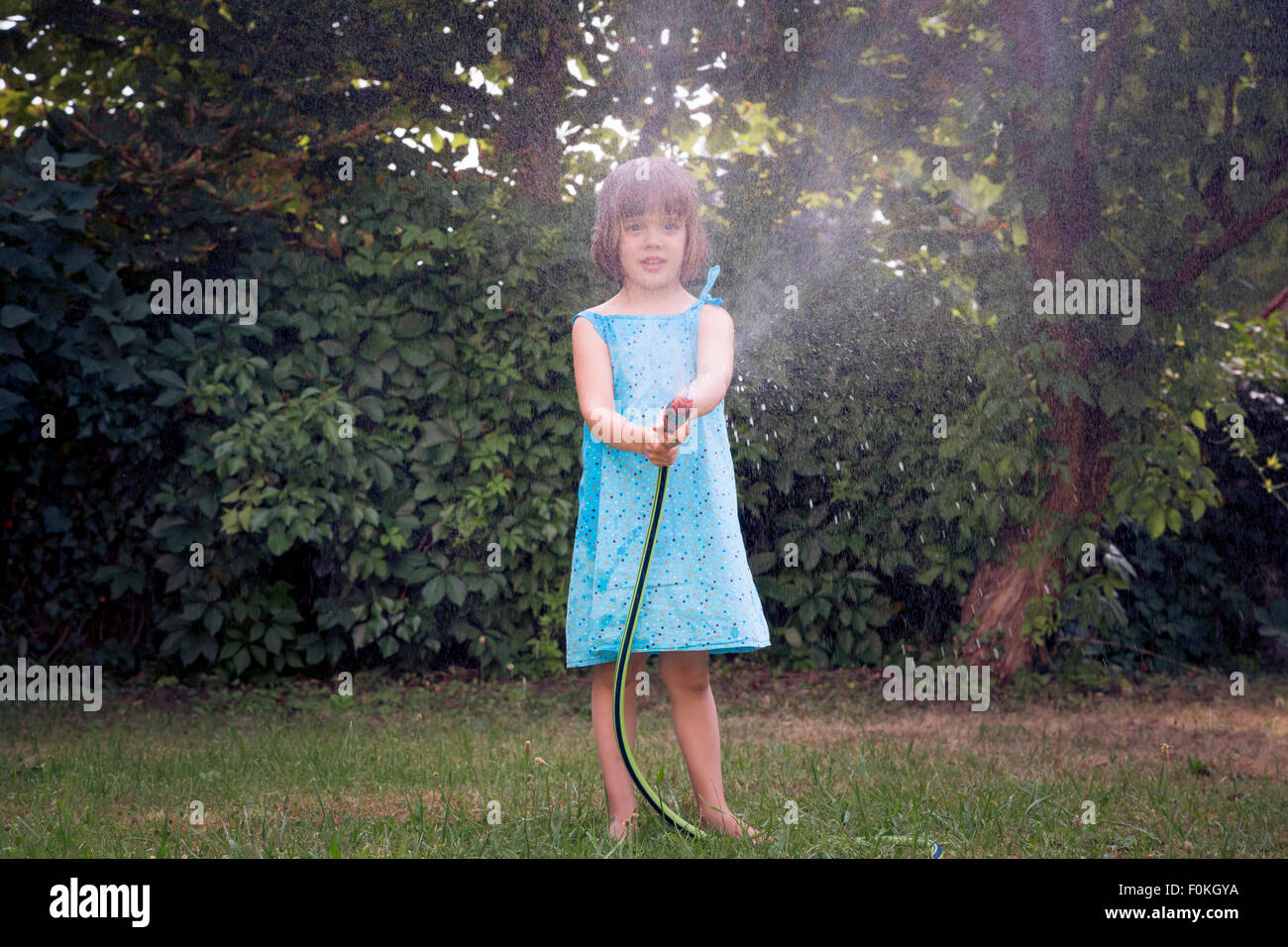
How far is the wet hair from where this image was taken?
2.50 metres

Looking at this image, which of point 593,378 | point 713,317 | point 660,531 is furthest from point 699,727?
point 713,317

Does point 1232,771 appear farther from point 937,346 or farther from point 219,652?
point 219,652

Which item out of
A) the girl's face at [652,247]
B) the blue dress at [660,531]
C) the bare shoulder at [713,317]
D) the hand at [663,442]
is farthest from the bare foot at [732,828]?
the girl's face at [652,247]

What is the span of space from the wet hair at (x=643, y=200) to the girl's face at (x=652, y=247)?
0.02 metres

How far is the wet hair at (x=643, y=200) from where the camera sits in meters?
2.50

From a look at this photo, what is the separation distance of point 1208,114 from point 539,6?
2.67 m

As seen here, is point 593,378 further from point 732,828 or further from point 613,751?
point 732,828

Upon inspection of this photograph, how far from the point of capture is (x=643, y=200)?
2.50 meters

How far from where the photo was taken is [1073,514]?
465cm

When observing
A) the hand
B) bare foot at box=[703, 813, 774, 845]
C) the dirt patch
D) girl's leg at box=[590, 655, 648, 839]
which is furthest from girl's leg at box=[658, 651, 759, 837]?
the dirt patch

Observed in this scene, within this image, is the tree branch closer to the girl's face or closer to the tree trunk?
the tree trunk

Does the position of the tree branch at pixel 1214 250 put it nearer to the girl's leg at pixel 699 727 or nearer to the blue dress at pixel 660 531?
the blue dress at pixel 660 531
